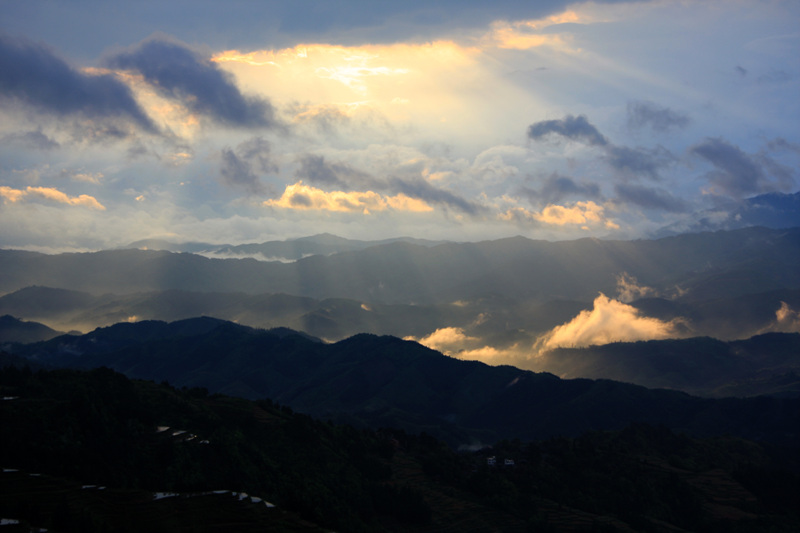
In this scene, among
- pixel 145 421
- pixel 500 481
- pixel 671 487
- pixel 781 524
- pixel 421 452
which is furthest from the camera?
pixel 421 452

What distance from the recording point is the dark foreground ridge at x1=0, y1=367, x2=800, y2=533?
58906 millimetres

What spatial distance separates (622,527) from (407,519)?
3214cm

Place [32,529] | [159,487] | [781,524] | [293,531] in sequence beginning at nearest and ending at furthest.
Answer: [32,529], [293,531], [159,487], [781,524]

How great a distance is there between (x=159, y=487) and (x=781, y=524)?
96.0 m

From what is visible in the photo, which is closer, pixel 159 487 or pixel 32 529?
pixel 32 529

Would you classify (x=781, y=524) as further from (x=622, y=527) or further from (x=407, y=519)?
(x=407, y=519)

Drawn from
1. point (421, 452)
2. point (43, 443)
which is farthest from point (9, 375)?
point (421, 452)

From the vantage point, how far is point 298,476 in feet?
336

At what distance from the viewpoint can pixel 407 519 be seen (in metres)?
103

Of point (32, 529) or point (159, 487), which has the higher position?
point (32, 529)

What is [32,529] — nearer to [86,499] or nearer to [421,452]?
[86,499]

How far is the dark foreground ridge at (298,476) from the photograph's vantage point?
5891cm

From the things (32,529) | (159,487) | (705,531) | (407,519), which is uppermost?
(32,529)

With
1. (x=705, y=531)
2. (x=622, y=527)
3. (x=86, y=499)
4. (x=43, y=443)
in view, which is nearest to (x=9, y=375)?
(x=43, y=443)
